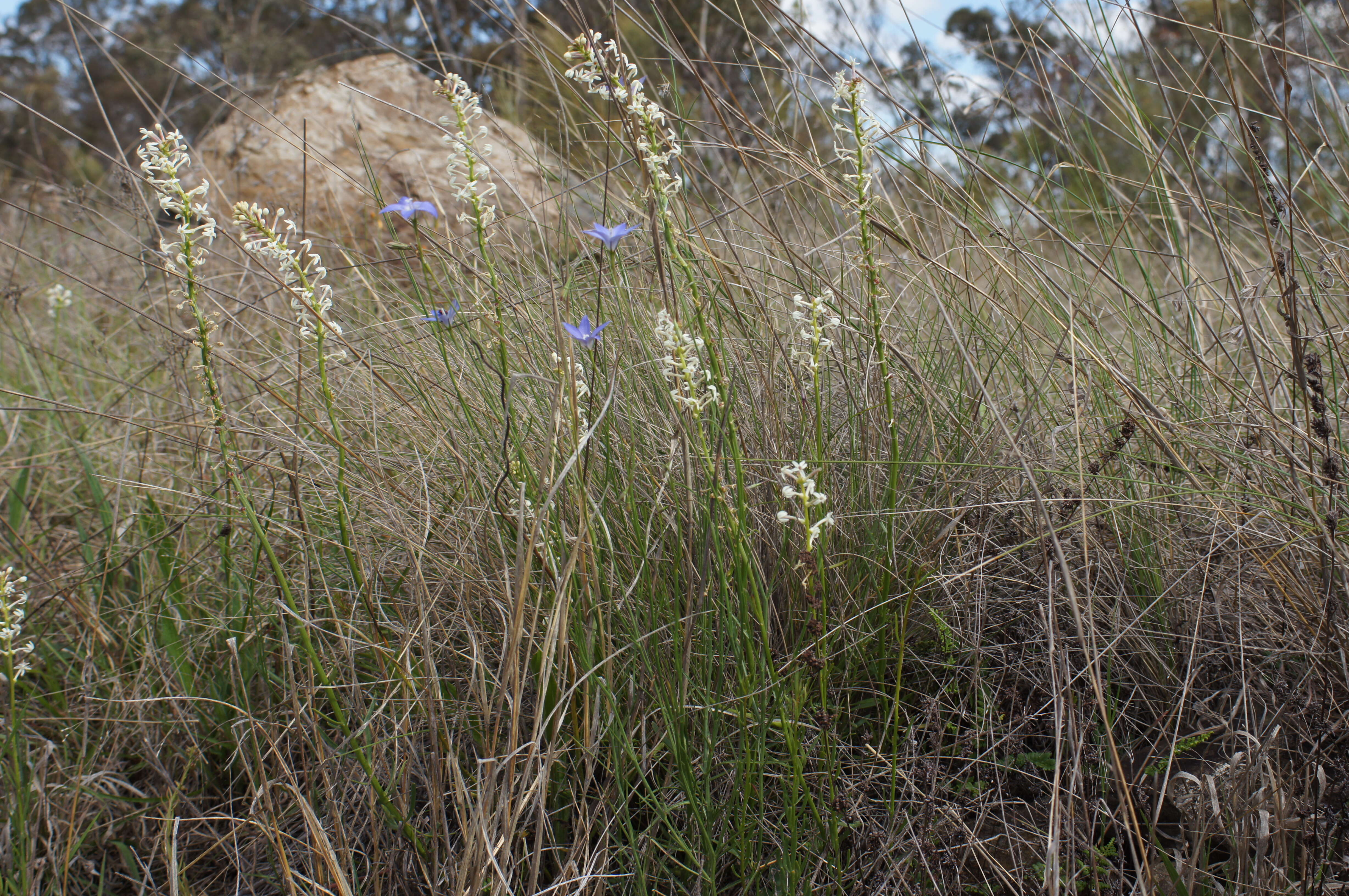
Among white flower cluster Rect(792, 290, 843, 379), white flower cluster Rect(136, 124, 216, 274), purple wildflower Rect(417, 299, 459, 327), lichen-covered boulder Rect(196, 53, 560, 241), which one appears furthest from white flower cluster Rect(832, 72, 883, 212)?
lichen-covered boulder Rect(196, 53, 560, 241)

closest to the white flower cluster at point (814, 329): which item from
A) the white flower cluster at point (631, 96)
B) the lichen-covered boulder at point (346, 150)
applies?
the white flower cluster at point (631, 96)

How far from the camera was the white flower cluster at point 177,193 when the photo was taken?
131cm

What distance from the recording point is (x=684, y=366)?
1.19 meters

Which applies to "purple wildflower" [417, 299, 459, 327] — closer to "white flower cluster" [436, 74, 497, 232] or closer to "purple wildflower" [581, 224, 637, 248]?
"white flower cluster" [436, 74, 497, 232]

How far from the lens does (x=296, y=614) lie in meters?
1.24

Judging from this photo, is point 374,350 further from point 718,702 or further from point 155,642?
point 718,702

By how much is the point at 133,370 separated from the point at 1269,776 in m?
3.49

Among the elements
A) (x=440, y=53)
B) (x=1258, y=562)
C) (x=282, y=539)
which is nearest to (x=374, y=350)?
(x=282, y=539)

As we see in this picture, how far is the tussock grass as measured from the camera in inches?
49.8

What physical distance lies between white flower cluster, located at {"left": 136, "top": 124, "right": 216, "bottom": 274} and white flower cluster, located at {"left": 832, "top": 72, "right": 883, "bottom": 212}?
3.36 feet

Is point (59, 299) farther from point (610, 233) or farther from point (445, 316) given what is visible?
point (610, 233)

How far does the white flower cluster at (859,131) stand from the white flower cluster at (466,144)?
22.9 inches

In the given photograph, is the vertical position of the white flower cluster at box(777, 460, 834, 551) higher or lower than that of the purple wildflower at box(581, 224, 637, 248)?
lower

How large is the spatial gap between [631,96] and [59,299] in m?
3.39
